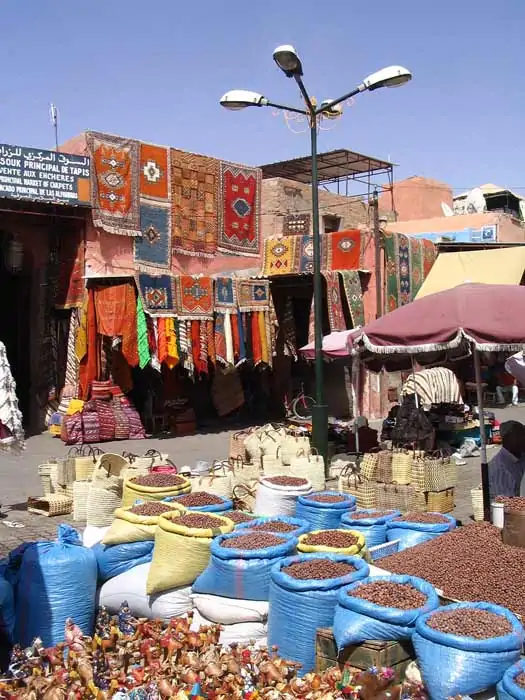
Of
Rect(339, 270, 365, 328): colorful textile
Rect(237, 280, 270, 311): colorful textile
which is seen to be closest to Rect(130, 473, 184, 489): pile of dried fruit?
Rect(237, 280, 270, 311): colorful textile

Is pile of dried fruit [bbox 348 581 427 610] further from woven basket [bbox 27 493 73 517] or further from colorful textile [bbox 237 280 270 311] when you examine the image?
colorful textile [bbox 237 280 270 311]

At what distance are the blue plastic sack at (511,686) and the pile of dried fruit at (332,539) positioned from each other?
144cm

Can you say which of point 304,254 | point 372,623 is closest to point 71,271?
point 304,254

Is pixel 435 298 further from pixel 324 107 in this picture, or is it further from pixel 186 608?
pixel 324 107

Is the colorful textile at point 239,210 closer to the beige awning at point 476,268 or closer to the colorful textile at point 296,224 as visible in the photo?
the colorful textile at point 296,224

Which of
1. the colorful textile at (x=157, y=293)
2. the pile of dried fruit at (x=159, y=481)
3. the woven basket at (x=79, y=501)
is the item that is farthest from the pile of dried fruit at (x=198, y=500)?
the colorful textile at (x=157, y=293)

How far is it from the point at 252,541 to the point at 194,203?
38.7ft

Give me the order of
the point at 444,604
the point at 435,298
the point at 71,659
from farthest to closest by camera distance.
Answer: the point at 435,298
the point at 444,604
the point at 71,659

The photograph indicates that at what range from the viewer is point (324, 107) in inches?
396

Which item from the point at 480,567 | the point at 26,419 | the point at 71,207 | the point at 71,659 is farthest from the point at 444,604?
the point at 26,419

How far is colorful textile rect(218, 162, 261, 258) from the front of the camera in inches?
623

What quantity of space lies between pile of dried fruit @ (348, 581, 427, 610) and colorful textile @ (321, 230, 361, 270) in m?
13.2

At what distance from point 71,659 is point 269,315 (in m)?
12.4

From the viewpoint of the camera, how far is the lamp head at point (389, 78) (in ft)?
30.9
